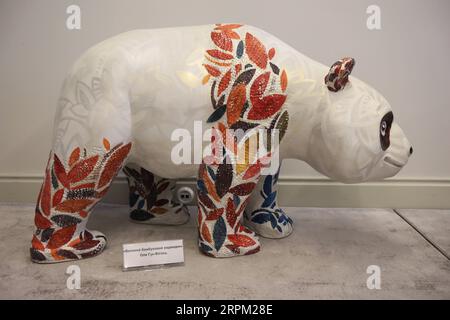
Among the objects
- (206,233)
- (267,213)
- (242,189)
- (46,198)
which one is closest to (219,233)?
(206,233)

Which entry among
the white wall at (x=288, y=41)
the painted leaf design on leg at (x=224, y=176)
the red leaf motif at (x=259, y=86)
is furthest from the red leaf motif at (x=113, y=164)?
the white wall at (x=288, y=41)

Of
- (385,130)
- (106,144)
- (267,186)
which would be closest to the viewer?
(106,144)

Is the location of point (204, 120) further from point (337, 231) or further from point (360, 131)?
point (337, 231)

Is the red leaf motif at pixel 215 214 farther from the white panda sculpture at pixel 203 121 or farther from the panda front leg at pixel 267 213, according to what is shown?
the panda front leg at pixel 267 213

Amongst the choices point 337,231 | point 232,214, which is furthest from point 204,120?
point 337,231

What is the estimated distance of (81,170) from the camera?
3.46 feet

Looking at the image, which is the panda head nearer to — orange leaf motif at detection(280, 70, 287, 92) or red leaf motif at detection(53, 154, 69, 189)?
orange leaf motif at detection(280, 70, 287, 92)

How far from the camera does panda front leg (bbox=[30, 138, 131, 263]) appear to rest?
1054mm

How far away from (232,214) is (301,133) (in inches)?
12.3

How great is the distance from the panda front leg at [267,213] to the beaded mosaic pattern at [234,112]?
0.71 feet

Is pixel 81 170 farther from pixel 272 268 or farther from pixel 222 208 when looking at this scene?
pixel 272 268

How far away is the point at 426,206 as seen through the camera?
170cm

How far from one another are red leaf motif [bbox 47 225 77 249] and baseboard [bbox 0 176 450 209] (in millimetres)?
581

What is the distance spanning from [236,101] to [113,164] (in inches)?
14.7
